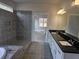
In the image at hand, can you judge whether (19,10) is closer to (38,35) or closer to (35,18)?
(35,18)

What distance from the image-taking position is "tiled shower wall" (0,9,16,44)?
592cm

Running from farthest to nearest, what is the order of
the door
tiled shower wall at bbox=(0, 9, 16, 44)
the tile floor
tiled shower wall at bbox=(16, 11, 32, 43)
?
tiled shower wall at bbox=(16, 11, 32, 43) → the door → tiled shower wall at bbox=(0, 9, 16, 44) → the tile floor

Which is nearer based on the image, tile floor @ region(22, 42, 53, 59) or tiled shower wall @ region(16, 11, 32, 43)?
tile floor @ region(22, 42, 53, 59)

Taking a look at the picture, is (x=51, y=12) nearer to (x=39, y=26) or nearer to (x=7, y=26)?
(x=39, y=26)

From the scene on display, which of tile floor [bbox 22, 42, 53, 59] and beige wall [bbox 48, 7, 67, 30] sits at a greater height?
beige wall [bbox 48, 7, 67, 30]

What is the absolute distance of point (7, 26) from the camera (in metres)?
6.68

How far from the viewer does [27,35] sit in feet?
25.9

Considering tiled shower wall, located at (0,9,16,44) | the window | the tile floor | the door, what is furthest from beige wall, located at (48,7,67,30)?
the tile floor

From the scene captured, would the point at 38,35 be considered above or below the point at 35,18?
below

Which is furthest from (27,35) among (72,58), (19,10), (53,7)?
(72,58)

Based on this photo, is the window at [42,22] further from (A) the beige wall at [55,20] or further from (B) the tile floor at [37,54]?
(B) the tile floor at [37,54]

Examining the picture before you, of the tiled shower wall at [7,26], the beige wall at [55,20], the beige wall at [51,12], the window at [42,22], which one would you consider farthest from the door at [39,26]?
the tiled shower wall at [7,26]

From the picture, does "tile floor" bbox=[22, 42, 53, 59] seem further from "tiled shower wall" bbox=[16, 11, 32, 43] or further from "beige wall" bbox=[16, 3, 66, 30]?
"beige wall" bbox=[16, 3, 66, 30]

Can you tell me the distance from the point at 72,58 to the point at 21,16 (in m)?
6.29
